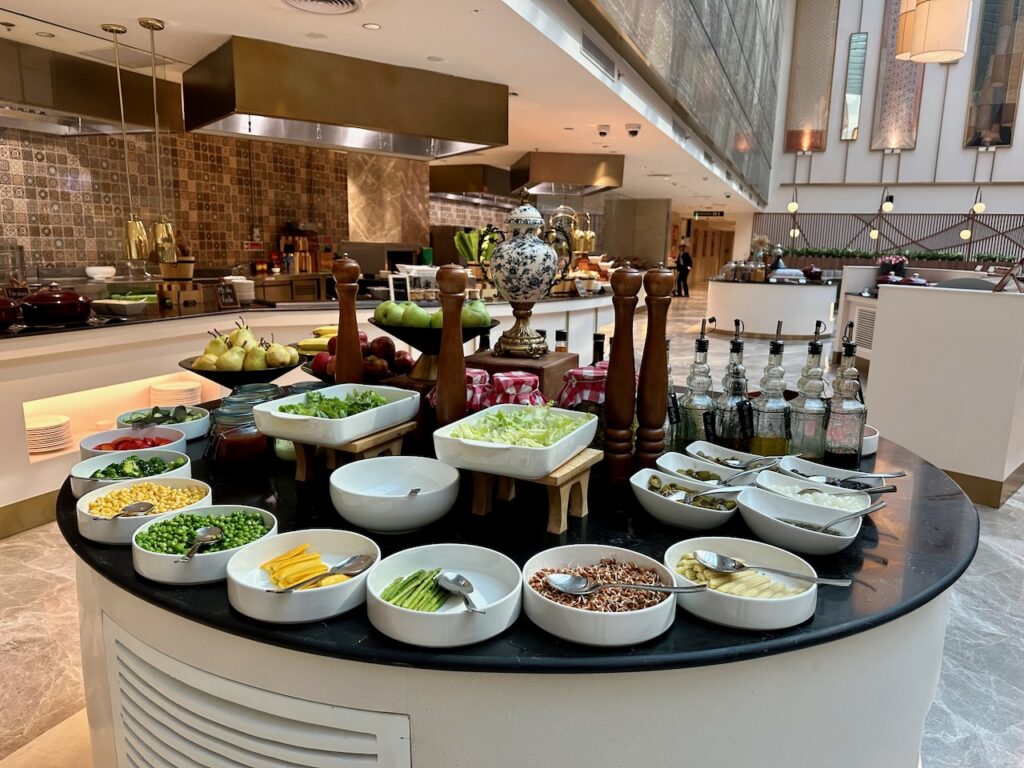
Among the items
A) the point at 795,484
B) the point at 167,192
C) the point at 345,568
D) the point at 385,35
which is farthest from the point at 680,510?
the point at 167,192

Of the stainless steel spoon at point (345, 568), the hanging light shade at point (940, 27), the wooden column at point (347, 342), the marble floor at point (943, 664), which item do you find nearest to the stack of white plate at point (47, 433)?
the marble floor at point (943, 664)

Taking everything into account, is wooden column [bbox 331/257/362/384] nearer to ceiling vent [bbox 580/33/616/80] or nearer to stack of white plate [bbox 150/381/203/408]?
stack of white plate [bbox 150/381/203/408]

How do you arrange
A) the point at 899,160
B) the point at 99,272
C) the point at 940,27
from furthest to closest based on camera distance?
the point at 899,160 → the point at 940,27 → the point at 99,272

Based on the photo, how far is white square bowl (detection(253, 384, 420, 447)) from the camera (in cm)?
151

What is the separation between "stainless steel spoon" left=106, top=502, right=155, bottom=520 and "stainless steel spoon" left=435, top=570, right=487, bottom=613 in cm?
64

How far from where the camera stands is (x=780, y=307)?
1211 centimetres

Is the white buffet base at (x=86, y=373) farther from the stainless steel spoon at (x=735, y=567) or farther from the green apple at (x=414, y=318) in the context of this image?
the stainless steel spoon at (x=735, y=567)

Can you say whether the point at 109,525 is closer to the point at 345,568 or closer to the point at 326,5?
the point at 345,568

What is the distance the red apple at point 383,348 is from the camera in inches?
86.0

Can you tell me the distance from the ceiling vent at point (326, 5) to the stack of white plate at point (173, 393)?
7.81 feet

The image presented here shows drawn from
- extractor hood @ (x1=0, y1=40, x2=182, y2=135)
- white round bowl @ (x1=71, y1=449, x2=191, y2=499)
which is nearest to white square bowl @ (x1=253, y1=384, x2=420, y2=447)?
white round bowl @ (x1=71, y1=449, x2=191, y2=499)

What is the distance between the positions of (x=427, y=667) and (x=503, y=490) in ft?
1.95

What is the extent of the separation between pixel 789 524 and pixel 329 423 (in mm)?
969

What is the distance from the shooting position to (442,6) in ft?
12.7
